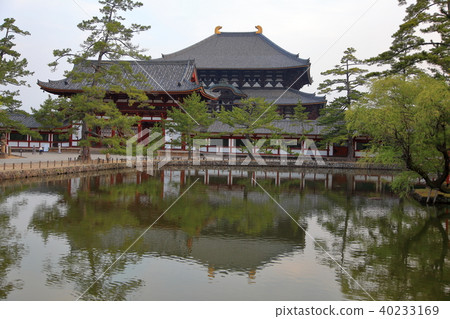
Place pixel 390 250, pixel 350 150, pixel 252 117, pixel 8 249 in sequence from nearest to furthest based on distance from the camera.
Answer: pixel 8 249 < pixel 390 250 < pixel 252 117 < pixel 350 150

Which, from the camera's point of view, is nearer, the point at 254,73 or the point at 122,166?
the point at 122,166

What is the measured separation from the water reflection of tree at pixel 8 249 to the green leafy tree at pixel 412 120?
15.3 m

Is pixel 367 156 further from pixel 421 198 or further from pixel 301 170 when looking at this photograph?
pixel 301 170

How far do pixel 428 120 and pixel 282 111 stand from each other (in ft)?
117

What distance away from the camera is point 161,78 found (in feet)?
153

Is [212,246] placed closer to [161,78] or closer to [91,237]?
[91,237]

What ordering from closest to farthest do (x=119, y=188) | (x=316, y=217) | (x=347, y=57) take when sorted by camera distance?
1. (x=316, y=217)
2. (x=119, y=188)
3. (x=347, y=57)

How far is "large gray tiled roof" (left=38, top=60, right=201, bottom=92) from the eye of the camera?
142 feet

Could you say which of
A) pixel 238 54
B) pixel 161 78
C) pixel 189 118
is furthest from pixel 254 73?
pixel 189 118

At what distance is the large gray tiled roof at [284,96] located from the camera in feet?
171

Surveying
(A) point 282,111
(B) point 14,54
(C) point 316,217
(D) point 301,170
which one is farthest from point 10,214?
(A) point 282,111

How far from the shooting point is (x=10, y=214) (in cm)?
1541

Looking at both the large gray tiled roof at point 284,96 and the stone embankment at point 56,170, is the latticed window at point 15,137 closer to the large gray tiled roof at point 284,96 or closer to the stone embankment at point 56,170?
the stone embankment at point 56,170

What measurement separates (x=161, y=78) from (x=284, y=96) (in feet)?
55.3
